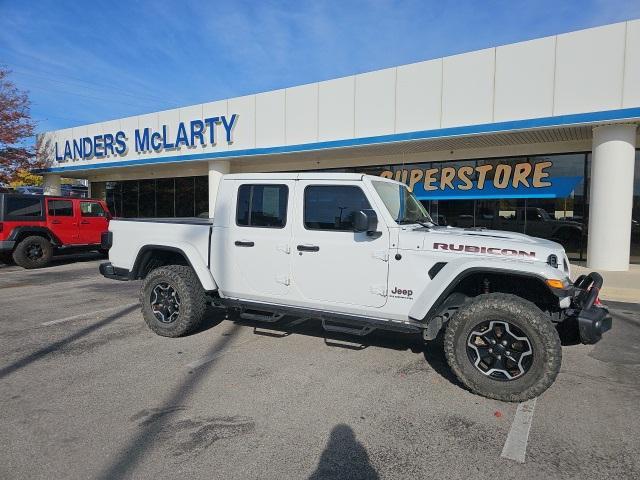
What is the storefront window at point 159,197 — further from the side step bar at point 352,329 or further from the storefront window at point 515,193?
the side step bar at point 352,329

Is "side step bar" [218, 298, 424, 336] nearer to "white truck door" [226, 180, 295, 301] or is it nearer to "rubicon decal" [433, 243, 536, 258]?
"white truck door" [226, 180, 295, 301]

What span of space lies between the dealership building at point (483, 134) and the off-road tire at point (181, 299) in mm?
3299

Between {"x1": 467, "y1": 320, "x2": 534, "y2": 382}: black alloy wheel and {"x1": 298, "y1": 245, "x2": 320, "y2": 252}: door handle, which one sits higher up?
{"x1": 298, "y1": 245, "x2": 320, "y2": 252}: door handle

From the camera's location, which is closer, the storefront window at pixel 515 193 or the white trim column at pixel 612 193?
the white trim column at pixel 612 193

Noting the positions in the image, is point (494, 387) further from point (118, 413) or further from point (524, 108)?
point (524, 108)

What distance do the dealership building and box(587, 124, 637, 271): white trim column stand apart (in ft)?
0.08

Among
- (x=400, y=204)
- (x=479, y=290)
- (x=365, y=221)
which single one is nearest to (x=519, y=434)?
(x=479, y=290)

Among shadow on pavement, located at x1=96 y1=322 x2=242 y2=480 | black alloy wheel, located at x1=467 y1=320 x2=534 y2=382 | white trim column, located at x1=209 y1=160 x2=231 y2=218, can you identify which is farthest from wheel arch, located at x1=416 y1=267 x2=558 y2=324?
white trim column, located at x1=209 y1=160 x2=231 y2=218

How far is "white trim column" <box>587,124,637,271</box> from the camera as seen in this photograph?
10.6m

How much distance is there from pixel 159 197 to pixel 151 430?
20769 mm

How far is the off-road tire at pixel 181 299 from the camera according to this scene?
17.9ft

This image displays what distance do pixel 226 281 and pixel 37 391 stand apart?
83.5 inches

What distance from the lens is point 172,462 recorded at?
113 inches

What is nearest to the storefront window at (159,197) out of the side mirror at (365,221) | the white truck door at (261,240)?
the white truck door at (261,240)
